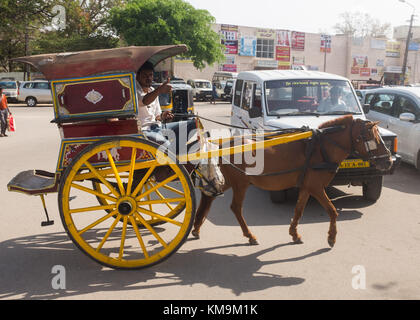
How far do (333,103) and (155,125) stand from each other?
3674 millimetres

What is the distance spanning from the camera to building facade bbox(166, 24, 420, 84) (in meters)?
47.2

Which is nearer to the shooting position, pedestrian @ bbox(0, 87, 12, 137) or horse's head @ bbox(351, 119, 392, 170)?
horse's head @ bbox(351, 119, 392, 170)

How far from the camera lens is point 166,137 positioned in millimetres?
4652

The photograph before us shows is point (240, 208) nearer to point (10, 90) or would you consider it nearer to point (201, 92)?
point (10, 90)

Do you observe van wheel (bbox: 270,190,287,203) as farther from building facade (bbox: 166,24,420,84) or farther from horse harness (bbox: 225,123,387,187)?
building facade (bbox: 166,24,420,84)

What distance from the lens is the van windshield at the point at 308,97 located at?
22.8 feet

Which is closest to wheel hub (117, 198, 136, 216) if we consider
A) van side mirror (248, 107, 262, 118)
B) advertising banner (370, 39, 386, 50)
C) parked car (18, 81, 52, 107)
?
van side mirror (248, 107, 262, 118)

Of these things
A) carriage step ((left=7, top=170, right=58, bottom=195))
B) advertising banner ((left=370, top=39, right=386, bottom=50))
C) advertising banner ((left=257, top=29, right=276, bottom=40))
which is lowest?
carriage step ((left=7, top=170, right=58, bottom=195))

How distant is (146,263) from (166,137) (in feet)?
4.71

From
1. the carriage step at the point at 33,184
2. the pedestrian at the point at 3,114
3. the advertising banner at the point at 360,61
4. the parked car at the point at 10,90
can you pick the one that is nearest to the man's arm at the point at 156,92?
the carriage step at the point at 33,184

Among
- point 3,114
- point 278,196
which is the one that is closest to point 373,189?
point 278,196

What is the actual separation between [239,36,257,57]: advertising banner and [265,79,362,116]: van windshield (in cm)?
4188

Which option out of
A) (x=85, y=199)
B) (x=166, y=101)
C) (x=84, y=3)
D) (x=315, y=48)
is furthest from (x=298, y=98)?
(x=315, y=48)

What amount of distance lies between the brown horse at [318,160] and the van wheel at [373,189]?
1827mm
